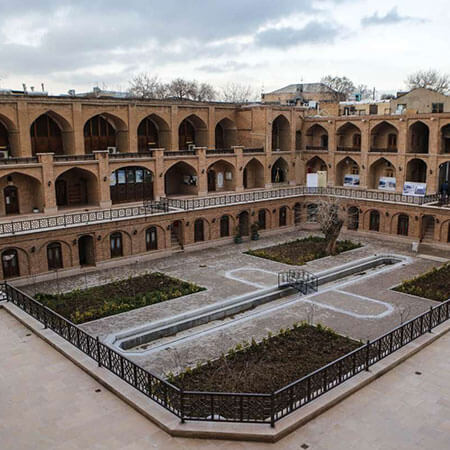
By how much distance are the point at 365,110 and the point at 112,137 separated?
946 inches

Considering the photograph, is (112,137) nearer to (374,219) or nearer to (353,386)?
(374,219)

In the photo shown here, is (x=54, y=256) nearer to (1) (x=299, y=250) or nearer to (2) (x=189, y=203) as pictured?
(2) (x=189, y=203)

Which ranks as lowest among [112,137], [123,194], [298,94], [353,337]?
[353,337]

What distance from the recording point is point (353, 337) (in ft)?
52.8

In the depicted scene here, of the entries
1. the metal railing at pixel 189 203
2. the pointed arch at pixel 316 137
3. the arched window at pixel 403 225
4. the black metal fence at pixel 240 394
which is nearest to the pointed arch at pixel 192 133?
the metal railing at pixel 189 203

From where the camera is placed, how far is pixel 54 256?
75.9ft

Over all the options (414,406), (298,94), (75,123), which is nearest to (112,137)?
(75,123)

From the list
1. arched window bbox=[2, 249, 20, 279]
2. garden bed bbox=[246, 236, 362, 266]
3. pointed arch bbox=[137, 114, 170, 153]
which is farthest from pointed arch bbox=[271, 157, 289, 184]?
arched window bbox=[2, 249, 20, 279]

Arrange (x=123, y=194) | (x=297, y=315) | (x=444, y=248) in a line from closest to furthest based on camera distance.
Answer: (x=297, y=315), (x=444, y=248), (x=123, y=194)

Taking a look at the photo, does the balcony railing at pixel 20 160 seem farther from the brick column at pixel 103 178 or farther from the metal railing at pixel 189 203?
the brick column at pixel 103 178

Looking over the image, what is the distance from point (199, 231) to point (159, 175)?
474 cm

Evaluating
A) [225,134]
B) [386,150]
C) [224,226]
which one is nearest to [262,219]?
[224,226]

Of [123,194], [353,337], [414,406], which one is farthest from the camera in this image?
[123,194]

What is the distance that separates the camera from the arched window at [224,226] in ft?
98.1
